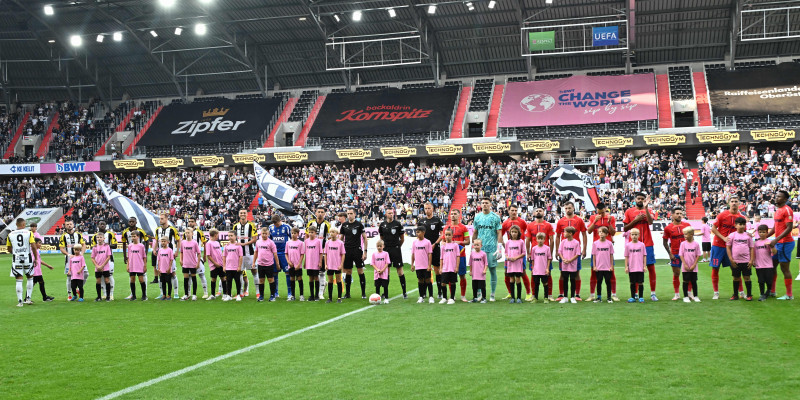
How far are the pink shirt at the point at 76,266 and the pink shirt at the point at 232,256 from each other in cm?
343

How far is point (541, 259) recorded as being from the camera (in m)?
13.9

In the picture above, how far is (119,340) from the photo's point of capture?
10438 mm

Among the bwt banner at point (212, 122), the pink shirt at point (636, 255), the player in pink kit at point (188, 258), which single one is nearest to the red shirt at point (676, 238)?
the pink shirt at point (636, 255)

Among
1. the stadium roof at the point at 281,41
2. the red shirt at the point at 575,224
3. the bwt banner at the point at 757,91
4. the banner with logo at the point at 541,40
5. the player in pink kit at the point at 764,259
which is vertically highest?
the stadium roof at the point at 281,41

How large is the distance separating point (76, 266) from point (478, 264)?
9.13 m

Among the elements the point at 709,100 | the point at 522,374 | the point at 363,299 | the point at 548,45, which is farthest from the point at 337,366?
the point at 709,100

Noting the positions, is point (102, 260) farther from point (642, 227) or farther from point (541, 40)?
point (541, 40)

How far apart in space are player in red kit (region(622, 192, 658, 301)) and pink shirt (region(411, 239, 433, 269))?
12.8 feet

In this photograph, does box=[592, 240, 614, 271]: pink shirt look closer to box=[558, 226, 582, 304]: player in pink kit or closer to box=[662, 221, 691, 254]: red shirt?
box=[558, 226, 582, 304]: player in pink kit

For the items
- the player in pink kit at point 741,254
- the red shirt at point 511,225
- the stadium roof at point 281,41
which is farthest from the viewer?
the stadium roof at point 281,41

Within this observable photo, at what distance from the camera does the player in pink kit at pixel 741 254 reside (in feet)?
43.4

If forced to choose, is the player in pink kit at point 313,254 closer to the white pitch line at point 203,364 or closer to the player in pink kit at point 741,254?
the white pitch line at point 203,364

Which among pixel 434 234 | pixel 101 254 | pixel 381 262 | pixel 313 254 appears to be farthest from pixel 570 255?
pixel 101 254

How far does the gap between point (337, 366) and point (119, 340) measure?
4.02 meters
